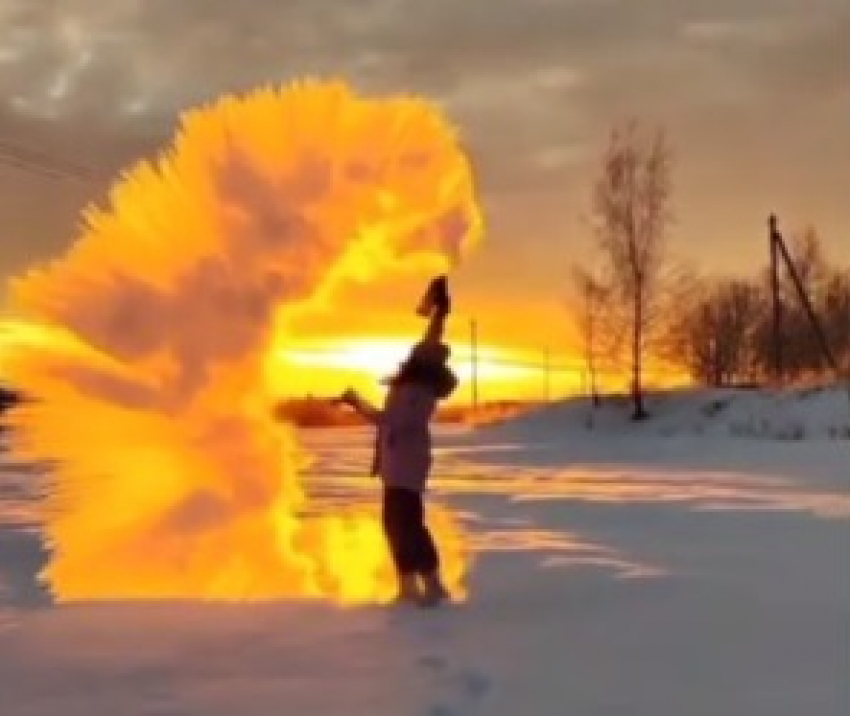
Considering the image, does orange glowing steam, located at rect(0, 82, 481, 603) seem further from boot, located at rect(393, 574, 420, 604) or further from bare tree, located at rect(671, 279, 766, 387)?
bare tree, located at rect(671, 279, 766, 387)

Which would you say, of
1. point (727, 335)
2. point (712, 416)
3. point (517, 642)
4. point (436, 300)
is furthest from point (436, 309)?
point (727, 335)

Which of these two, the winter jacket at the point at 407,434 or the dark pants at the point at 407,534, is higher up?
the winter jacket at the point at 407,434

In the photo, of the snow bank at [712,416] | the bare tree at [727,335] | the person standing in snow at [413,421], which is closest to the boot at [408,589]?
the person standing in snow at [413,421]

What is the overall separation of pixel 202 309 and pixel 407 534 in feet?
6.67

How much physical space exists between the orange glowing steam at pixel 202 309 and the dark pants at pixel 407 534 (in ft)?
1.98

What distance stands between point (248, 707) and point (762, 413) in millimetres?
42511

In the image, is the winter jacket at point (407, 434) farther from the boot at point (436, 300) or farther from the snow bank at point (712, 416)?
the snow bank at point (712, 416)

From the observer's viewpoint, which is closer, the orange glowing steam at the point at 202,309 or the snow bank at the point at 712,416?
the orange glowing steam at the point at 202,309

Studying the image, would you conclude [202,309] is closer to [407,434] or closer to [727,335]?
[407,434]

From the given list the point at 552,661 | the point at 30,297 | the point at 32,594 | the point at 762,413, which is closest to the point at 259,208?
the point at 30,297

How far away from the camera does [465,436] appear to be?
56.4 m

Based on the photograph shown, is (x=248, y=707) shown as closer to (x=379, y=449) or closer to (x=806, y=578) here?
(x=379, y=449)

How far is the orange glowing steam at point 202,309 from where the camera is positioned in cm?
1077

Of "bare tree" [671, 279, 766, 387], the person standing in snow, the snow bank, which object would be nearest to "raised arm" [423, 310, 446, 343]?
the person standing in snow
